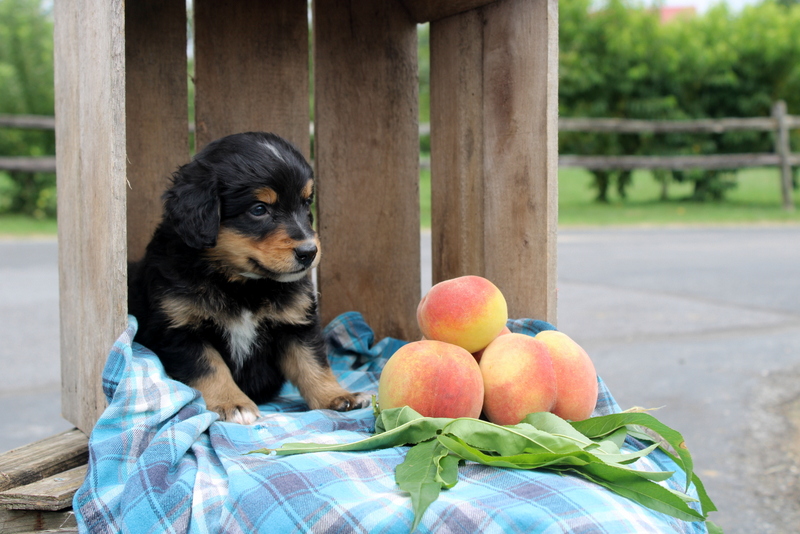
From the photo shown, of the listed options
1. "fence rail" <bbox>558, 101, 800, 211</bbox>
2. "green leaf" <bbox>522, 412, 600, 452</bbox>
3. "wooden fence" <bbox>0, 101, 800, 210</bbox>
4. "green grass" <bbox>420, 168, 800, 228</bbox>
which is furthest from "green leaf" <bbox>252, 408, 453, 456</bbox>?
"fence rail" <bbox>558, 101, 800, 211</bbox>

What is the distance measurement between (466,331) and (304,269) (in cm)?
56

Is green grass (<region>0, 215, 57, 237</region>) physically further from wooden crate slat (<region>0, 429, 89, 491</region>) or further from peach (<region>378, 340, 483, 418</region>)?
peach (<region>378, 340, 483, 418</region>)

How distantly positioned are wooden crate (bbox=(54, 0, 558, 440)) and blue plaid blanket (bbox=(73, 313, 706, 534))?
0.24 metres

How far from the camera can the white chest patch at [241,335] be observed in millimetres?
2419

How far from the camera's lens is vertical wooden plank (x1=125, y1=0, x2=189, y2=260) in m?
2.95

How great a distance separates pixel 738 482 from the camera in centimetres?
353

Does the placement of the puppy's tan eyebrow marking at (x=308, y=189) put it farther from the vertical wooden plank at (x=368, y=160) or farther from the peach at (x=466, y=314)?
the vertical wooden plank at (x=368, y=160)

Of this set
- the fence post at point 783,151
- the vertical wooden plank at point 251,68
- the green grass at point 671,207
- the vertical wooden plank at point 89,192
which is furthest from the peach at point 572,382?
the fence post at point 783,151

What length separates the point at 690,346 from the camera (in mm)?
5766

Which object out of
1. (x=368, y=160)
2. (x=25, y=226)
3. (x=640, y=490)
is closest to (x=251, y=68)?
(x=368, y=160)

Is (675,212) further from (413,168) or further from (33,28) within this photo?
(33,28)

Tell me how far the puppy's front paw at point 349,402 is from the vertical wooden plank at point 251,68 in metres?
1.19

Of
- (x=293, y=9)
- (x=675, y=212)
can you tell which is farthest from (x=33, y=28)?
(x=293, y=9)

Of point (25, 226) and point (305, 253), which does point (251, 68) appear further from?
point (25, 226)
